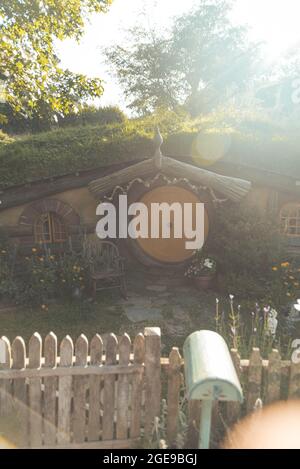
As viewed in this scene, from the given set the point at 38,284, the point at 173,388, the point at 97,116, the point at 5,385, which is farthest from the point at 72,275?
the point at 97,116

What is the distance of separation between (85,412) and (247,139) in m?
9.94

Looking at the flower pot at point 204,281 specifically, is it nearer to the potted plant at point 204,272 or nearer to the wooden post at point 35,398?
the potted plant at point 204,272

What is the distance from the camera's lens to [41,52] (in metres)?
6.77

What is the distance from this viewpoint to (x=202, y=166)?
29.2 feet

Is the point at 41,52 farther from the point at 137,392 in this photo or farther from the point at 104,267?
the point at 137,392

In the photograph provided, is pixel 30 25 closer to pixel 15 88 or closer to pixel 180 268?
pixel 15 88

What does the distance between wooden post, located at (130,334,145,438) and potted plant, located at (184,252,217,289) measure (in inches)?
190

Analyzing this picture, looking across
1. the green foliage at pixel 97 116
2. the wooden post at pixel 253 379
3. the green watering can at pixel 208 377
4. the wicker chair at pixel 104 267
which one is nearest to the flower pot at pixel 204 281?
the wicker chair at pixel 104 267

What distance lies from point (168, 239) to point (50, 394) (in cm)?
631

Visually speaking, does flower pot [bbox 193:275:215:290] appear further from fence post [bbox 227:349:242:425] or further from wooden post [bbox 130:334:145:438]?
wooden post [bbox 130:334:145:438]

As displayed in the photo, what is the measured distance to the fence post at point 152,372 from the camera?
10.5ft

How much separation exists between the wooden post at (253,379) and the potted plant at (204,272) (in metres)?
4.59

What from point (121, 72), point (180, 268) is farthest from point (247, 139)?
point (121, 72)

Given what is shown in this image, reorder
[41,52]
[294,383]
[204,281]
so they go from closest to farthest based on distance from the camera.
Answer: [294,383]
[41,52]
[204,281]
